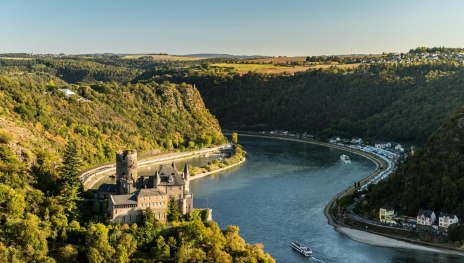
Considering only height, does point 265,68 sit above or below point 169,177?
above

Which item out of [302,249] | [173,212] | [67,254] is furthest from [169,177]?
[302,249]

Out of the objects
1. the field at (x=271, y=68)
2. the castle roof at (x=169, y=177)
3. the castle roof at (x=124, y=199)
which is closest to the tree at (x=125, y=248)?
the castle roof at (x=124, y=199)

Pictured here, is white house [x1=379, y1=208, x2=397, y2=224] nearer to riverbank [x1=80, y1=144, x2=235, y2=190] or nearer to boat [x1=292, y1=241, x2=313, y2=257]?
boat [x1=292, y1=241, x2=313, y2=257]

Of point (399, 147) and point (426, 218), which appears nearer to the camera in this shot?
point (426, 218)

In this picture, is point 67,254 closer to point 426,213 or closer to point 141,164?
point 426,213

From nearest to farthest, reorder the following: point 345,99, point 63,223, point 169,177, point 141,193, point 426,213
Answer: point 63,223, point 141,193, point 169,177, point 426,213, point 345,99

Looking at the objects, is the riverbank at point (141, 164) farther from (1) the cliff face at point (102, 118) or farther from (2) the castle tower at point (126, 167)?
(2) the castle tower at point (126, 167)

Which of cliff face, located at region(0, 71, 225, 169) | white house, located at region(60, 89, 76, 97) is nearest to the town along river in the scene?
cliff face, located at region(0, 71, 225, 169)
